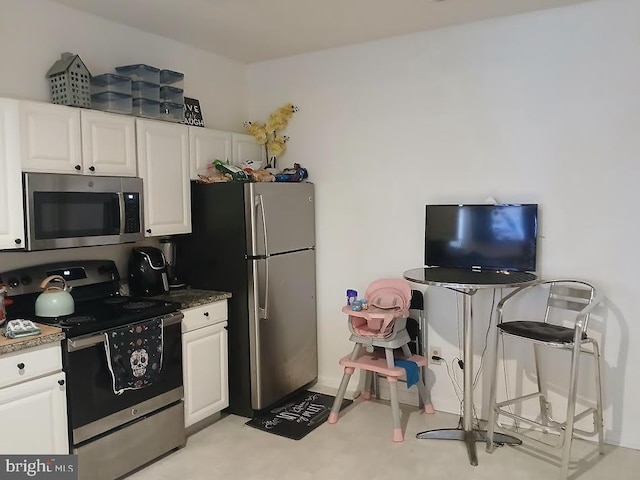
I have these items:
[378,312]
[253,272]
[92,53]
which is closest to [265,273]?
[253,272]

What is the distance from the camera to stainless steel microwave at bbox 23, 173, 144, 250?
258 centimetres

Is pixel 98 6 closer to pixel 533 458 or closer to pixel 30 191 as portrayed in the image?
pixel 30 191

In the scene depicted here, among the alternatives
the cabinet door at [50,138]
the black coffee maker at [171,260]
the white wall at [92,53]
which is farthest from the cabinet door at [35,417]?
the white wall at [92,53]

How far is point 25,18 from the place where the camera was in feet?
9.29

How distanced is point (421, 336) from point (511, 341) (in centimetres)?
60

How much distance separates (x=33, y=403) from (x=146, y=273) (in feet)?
3.63

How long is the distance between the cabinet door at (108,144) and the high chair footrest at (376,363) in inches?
71.5

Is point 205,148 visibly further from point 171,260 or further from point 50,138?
point 50,138

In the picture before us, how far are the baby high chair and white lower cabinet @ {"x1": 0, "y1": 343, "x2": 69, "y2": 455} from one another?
1.67 m

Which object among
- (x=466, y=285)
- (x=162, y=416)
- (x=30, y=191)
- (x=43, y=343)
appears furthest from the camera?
(x=162, y=416)

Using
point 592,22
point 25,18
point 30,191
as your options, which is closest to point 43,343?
point 30,191

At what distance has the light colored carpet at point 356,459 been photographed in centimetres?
279

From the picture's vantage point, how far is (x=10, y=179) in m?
2.50

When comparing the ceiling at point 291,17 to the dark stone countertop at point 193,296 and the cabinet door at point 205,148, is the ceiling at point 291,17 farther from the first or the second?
the dark stone countertop at point 193,296
